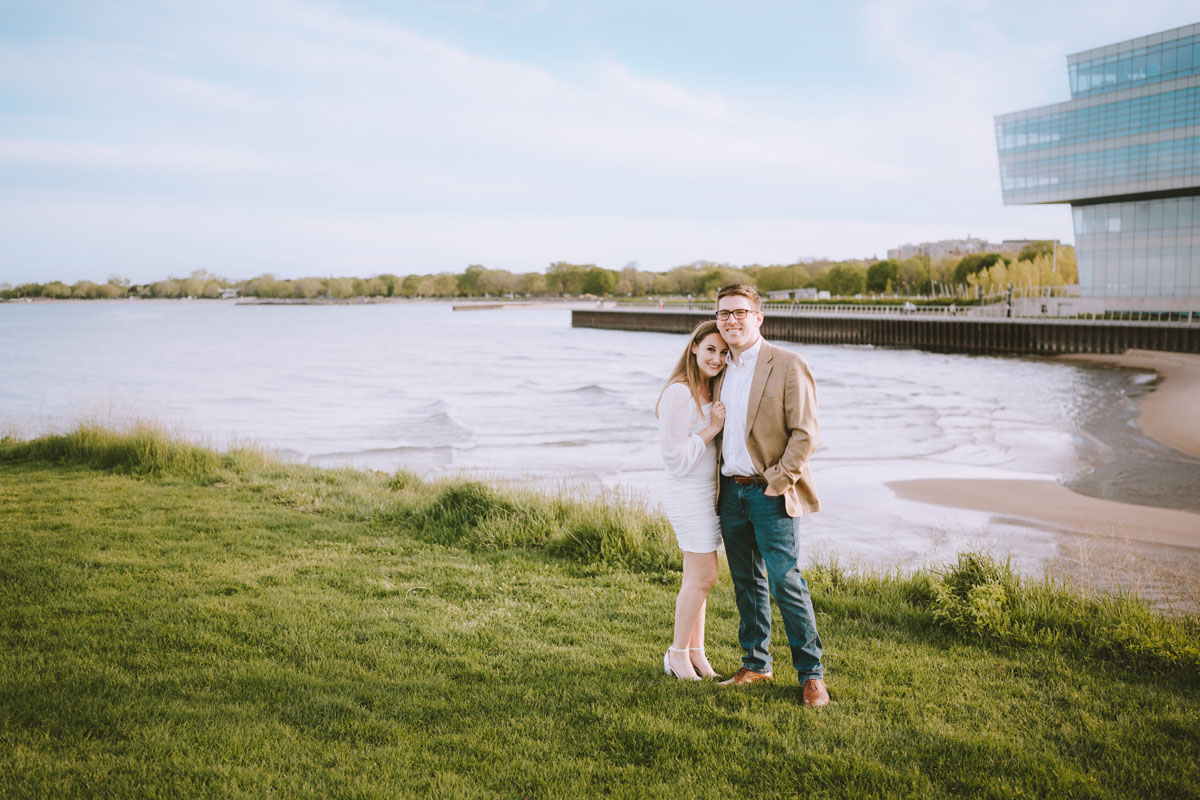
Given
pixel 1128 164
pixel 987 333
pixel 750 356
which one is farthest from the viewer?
pixel 1128 164

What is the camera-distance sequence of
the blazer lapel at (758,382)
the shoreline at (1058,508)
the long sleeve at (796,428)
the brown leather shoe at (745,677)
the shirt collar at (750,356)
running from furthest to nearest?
1. the shoreline at (1058,508)
2. the brown leather shoe at (745,677)
3. the shirt collar at (750,356)
4. the blazer lapel at (758,382)
5. the long sleeve at (796,428)

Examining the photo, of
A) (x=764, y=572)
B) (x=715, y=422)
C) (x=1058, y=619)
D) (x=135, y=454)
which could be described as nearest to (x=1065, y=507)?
(x=1058, y=619)

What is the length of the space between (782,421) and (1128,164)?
72.5 meters

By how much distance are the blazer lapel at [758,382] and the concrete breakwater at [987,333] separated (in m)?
51.5

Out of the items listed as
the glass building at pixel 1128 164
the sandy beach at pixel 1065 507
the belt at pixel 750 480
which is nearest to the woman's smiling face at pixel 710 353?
the belt at pixel 750 480

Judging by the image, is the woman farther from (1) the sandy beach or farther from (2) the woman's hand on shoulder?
(1) the sandy beach

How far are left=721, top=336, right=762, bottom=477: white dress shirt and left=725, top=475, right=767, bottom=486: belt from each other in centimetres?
2

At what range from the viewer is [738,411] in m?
4.76

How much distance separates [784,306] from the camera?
95.2 m

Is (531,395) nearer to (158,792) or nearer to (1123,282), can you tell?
(158,792)

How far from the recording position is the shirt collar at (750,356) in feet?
15.6

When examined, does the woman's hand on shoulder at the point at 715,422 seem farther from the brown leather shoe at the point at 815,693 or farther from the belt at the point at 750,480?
the brown leather shoe at the point at 815,693

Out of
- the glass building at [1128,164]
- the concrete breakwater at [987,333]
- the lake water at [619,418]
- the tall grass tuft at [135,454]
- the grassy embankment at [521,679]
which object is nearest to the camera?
the grassy embankment at [521,679]

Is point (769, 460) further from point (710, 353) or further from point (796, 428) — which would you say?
point (710, 353)
